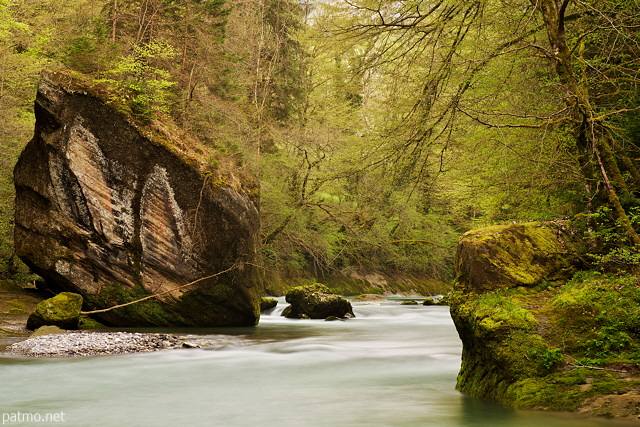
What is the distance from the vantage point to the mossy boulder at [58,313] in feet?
37.4

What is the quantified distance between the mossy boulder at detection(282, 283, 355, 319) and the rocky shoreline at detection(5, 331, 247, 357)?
5.69m

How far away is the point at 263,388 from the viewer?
7727 mm

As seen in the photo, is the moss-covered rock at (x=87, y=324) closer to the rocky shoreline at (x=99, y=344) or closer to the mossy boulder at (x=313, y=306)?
the rocky shoreline at (x=99, y=344)

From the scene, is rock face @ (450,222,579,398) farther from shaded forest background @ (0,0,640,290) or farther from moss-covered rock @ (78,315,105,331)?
moss-covered rock @ (78,315,105,331)

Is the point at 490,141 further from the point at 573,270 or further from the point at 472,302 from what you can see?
the point at 472,302

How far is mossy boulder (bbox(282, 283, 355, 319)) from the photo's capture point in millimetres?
17375

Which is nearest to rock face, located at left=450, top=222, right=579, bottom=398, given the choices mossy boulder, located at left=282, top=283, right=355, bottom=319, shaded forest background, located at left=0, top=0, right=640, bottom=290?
shaded forest background, located at left=0, top=0, right=640, bottom=290

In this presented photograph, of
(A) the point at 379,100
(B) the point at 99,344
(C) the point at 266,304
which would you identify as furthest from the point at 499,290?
(C) the point at 266,304

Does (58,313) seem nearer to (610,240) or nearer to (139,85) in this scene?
(139,85)

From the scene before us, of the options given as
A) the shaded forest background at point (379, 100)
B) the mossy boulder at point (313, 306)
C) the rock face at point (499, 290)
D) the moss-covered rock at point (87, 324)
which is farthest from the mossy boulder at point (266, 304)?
the rock face at point (499, 290)

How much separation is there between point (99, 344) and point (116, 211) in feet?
12.6

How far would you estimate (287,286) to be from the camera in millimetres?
25969

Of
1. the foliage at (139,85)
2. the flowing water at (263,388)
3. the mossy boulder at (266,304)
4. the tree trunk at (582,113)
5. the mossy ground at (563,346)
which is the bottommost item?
the flowing water at (263,388)

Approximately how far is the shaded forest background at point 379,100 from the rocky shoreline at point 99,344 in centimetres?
424
